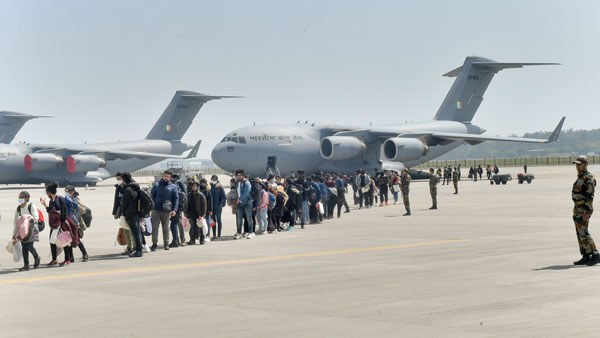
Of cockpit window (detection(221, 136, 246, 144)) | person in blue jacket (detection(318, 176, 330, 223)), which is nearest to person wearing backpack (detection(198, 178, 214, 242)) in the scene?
person in blue jacket (detection(318, 176, 330, 223))

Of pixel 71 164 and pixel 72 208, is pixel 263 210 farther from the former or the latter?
pixel 71 164

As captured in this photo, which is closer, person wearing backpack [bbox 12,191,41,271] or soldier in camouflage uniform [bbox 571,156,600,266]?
soldier in camouflage uniform [bbox 571,156,600,266]

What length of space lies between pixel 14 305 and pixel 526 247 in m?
10.1

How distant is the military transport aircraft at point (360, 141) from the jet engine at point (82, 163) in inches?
657

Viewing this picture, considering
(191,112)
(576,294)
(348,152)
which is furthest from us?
(191,112)

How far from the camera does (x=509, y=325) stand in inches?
339

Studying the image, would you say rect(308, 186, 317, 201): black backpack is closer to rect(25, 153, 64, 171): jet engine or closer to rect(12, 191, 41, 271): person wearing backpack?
rect(12, 191, 41, 271): person wearing backpack

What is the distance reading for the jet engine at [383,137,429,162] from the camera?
52.1 metres

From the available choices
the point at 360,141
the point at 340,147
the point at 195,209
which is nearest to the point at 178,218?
the point at 195,209

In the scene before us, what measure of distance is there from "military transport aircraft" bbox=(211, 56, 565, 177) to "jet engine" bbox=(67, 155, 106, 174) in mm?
16695

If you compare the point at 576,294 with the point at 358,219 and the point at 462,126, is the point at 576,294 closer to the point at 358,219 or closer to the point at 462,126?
the point at 358,219

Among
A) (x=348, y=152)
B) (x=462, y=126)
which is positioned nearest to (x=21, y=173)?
(x=348, y=152)

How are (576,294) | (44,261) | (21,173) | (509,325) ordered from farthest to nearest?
1. (21,173)
2. (44,261)
3. (576,294)
4. (509,325)

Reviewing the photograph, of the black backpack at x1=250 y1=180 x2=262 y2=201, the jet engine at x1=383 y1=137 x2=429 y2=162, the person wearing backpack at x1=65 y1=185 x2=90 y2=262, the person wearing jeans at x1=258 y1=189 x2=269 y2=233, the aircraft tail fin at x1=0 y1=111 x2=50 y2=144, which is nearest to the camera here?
the person wearing backpack at x1=65 y1=185 x2=90 y2=262
